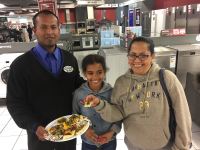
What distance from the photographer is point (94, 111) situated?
63.9 inches

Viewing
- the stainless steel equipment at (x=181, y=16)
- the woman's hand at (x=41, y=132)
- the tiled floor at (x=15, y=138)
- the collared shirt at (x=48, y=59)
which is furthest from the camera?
the stainless steel equipment at (x=181, y=16)

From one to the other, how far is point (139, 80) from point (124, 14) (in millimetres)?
14810

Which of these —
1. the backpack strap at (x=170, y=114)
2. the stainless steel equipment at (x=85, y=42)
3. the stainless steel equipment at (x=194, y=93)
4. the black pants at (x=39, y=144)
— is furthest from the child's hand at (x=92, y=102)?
the stainless steel equipment at (x=85, y=42)

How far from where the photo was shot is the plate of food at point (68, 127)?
4.76 feet

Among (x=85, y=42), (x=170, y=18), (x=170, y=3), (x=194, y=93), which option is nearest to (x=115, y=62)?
(x=194, y=93)

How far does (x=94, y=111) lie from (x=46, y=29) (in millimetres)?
711

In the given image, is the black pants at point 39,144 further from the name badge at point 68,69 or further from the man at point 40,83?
the name badge at point 68,69

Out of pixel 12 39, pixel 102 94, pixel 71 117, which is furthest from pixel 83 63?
pixel 12 39

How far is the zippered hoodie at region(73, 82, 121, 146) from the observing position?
160cm

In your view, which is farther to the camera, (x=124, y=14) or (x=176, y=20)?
(x=124, y=14)

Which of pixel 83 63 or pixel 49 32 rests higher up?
pixel 49 32

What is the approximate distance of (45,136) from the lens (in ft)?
4.59

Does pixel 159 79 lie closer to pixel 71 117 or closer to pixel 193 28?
pixel 71 117

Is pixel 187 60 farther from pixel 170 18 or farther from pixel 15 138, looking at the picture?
pixel 170 18
